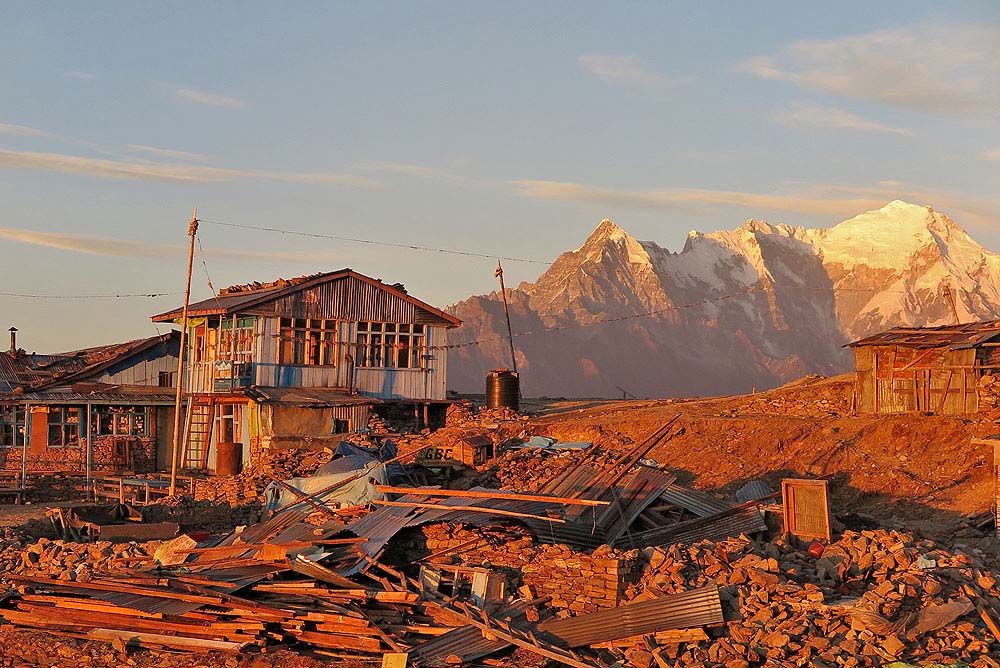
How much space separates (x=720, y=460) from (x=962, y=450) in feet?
20.1

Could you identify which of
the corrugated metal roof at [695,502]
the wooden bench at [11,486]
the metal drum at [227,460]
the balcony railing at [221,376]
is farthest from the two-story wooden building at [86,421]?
the corrugated metal roof at [695,502]

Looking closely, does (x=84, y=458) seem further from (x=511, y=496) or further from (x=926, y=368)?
(x=926, y=368)

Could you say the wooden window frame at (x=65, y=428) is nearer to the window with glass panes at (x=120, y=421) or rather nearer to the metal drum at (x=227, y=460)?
the window with glass panes at (x=120, y=421)

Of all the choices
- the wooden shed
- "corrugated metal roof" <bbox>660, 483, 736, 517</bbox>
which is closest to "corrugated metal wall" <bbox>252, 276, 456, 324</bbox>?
the wooden shed

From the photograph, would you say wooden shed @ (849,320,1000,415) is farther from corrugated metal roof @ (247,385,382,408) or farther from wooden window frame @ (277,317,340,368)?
wooden window frame @ (277,317,340,368)

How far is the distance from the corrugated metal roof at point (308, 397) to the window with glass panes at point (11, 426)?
9.48 m

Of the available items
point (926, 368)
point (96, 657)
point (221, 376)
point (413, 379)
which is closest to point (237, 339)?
point (221, 376)

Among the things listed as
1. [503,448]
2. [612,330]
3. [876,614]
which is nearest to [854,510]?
[503,448]

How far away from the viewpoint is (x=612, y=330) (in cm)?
12412

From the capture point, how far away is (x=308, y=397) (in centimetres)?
3503

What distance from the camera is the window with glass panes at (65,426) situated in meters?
38.0

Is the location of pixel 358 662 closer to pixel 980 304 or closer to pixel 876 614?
pixel 876 614

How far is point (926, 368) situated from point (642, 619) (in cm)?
2049

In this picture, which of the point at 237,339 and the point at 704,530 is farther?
the point at 237,339
